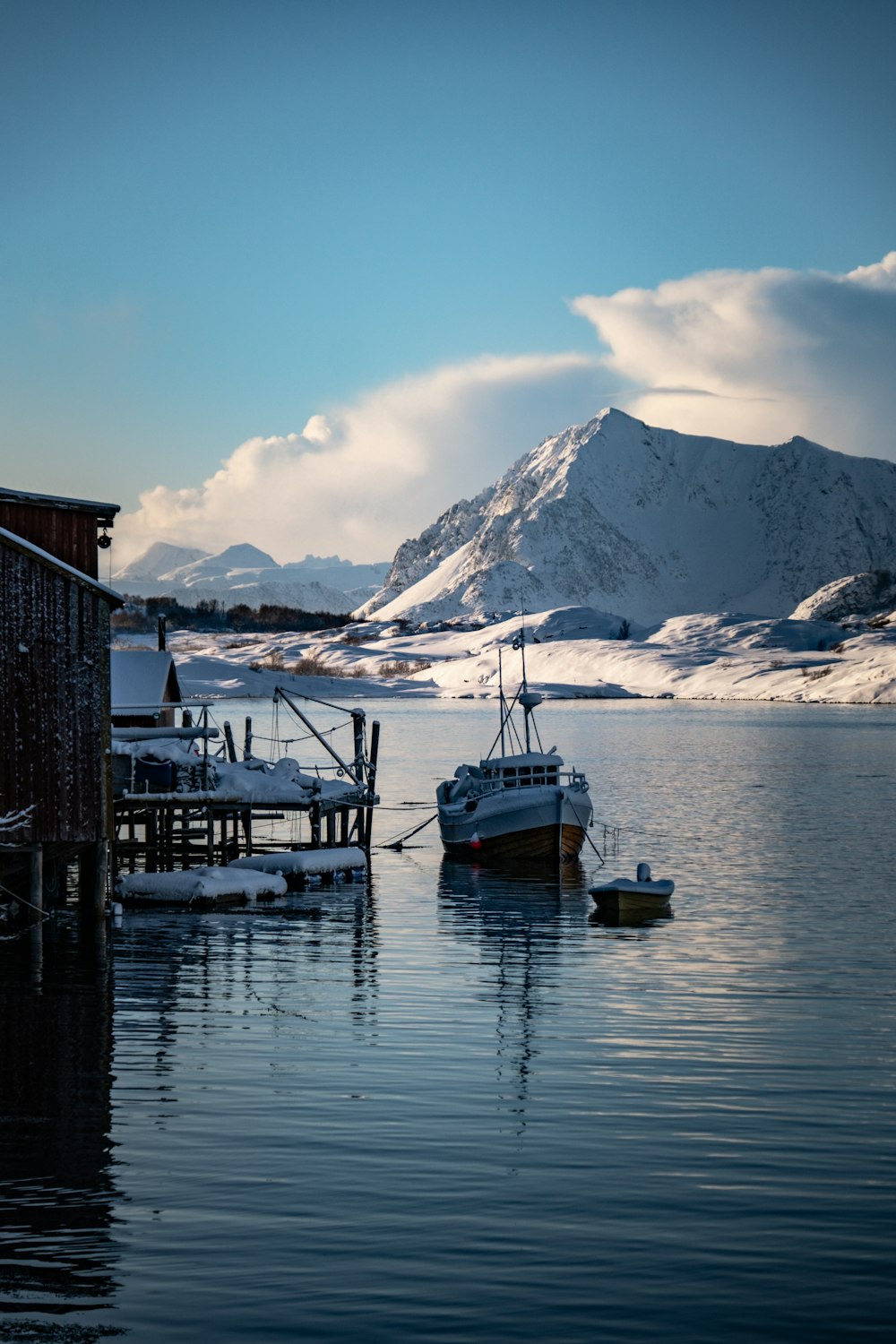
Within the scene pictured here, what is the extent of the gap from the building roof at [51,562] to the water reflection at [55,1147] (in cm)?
739

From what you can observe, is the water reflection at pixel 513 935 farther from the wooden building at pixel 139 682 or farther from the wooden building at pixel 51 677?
the wooden building at pixel 139 682

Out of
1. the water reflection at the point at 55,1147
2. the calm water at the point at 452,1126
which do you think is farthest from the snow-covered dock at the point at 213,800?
the water reflection at the point at 55,1147

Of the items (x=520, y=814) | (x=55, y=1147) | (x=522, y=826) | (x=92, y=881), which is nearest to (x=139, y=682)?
(x=520, y=814)

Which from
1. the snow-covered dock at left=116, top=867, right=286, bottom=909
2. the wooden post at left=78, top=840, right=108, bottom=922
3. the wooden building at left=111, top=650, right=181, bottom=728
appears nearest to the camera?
the wooden post at left=78, top=840, right=108, bottom=922

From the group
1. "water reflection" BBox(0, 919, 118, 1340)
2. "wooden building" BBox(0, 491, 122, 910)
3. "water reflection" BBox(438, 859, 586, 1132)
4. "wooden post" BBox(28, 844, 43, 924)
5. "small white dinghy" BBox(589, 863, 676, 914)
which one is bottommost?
"water reflection" BBox(0, 919, 118, 1340)

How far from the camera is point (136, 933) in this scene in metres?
30.8

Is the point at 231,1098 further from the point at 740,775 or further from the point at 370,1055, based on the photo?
the point at 740,775

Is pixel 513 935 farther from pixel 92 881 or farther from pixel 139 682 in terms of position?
pixel 139 682

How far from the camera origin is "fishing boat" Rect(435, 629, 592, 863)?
43531mm

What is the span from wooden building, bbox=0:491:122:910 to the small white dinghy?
11.8 metres

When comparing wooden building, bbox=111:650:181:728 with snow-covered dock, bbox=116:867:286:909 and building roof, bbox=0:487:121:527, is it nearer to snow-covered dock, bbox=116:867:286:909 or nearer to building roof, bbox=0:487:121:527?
snow-covered dock, bbox=116:867:286:909

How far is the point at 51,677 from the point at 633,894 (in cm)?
1445

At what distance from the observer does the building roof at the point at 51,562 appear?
26.6 m

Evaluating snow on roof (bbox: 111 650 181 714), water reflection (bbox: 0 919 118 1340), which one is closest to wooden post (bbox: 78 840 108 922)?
water reflection (bbox: 0 919 118 1340)
